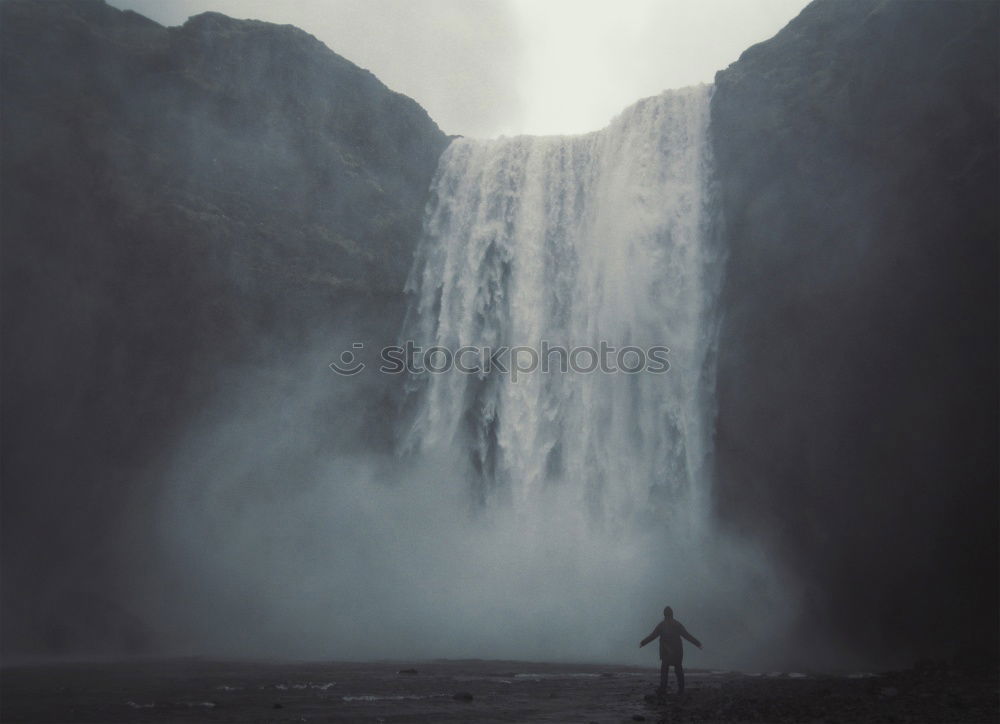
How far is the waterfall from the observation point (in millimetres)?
29297

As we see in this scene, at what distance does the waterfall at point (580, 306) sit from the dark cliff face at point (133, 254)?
11.7 ft

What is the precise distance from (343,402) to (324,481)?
324cm

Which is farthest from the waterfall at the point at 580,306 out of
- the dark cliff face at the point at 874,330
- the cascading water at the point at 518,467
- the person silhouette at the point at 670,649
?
the person silhouette at the point at 670,649

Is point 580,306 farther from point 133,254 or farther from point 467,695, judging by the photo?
point 467,695

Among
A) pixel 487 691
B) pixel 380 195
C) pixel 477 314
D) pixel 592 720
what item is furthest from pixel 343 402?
pixel 592 720

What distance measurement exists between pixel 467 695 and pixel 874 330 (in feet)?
56.9

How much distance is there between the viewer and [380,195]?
35.3 meters

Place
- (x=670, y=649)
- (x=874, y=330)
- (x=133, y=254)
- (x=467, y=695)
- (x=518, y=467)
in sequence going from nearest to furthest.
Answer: (x=467, y=695), (x=670, y=649), (x=874, y=330), (x=133, y=254), (x=518, y=467)

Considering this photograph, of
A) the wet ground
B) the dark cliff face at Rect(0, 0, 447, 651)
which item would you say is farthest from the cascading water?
the wet ground

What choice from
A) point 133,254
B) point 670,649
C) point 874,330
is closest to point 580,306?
point 874,330

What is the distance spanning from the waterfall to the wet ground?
1094 cm

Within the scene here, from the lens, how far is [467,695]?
44.4 feet

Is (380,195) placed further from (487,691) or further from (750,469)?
(487,691)

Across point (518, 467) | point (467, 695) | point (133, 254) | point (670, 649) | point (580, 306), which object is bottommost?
point (467, 695)
